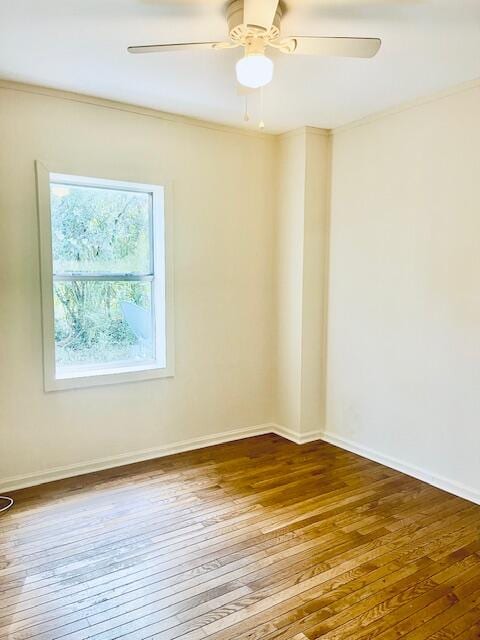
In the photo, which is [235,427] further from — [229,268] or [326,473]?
[229,268]

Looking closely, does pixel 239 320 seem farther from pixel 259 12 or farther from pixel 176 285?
pixel 259 12

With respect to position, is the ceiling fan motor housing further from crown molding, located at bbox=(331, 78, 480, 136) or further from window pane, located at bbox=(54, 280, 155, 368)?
window pane, located at bbox=(54, 280, 155, 368)

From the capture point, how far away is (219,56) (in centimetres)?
252

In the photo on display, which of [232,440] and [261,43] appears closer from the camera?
[261,43]

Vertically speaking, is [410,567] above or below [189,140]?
below

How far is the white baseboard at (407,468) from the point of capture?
119 inches

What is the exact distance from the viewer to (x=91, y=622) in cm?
195

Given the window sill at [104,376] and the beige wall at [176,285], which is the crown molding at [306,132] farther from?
the window sill at [104,376]

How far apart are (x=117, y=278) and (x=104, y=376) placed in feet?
2.44

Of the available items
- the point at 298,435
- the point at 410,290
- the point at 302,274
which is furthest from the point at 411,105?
the point at 298,435

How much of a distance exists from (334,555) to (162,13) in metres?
2.77

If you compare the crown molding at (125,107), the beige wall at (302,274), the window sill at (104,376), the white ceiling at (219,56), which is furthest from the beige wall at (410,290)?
the window sill at (104,376)

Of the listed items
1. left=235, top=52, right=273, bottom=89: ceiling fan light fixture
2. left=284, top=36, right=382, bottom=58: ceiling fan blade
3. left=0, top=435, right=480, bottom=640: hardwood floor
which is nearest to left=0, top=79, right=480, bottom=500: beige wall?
left=0, top=435, right=480, bottom=640: hardwood floor

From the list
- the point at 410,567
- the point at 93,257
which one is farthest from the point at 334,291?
the point at 410,567
